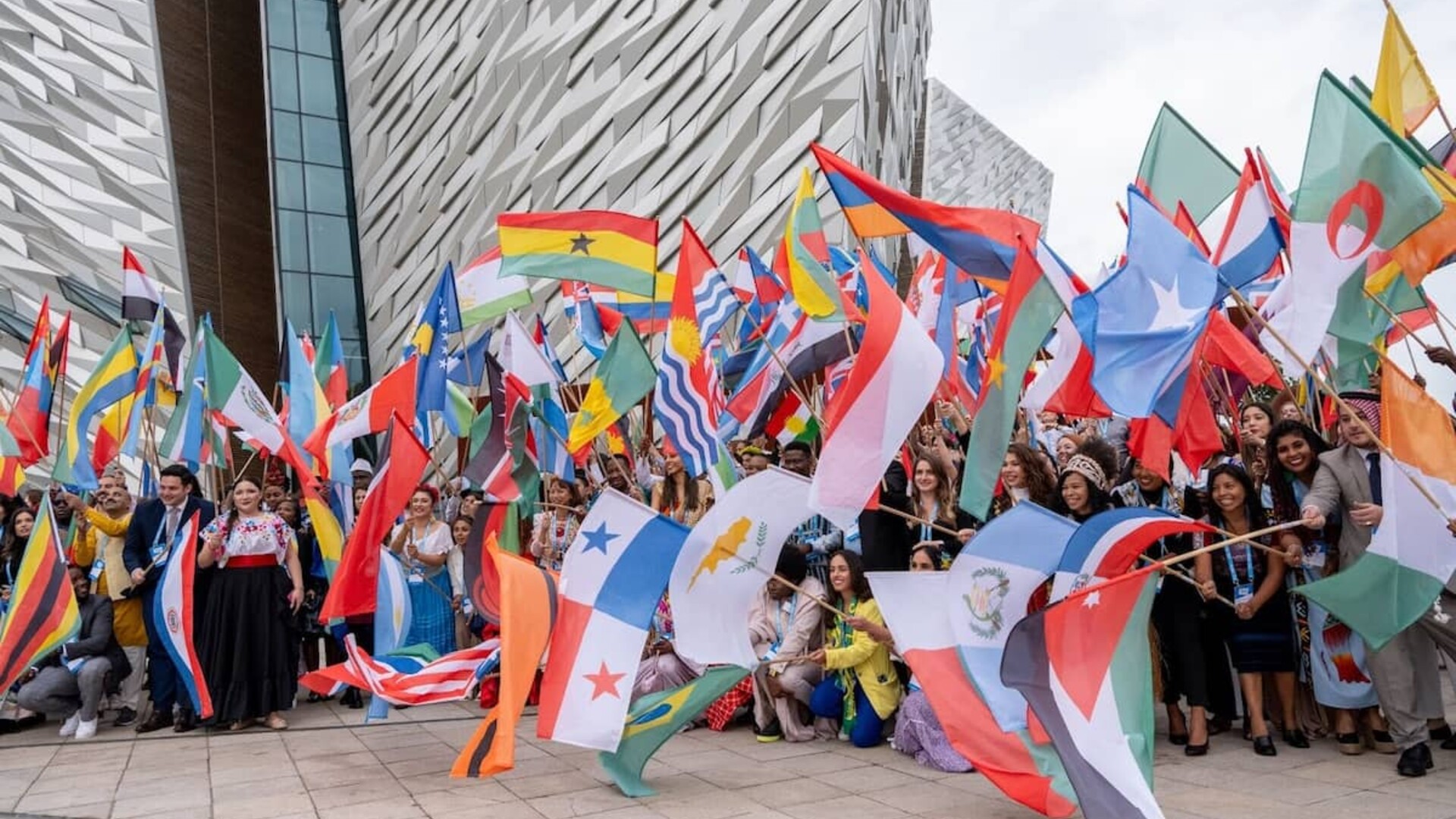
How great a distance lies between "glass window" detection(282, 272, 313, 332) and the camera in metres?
28.1

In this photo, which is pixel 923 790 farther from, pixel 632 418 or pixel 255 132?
pixel 255 132

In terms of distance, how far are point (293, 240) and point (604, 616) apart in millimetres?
26521

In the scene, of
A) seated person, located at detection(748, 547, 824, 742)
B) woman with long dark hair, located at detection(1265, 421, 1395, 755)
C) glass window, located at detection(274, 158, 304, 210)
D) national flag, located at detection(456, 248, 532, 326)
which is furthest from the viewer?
glass window, located at detection(274, 158, 304, 210)

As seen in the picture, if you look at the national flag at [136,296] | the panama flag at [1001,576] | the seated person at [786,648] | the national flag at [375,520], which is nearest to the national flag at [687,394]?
the seated person at [786,648]

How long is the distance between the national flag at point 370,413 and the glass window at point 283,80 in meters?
23.7

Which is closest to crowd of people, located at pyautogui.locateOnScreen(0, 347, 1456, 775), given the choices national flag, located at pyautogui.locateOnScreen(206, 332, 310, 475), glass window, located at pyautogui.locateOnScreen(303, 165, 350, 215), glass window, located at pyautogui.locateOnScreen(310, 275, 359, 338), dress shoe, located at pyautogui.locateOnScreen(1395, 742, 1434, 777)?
dress shoe, located at pyautogui.locateOnScreen(1395, 742, 1434, 777)

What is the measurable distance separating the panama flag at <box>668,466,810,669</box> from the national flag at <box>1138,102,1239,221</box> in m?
3.68

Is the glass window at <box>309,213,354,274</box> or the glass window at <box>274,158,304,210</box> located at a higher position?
the glass window at <box>274,158,304,210</box>

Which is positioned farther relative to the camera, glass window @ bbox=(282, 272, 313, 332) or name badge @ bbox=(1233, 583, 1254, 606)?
glass window @ bbox=(282, 272, 313, 332)

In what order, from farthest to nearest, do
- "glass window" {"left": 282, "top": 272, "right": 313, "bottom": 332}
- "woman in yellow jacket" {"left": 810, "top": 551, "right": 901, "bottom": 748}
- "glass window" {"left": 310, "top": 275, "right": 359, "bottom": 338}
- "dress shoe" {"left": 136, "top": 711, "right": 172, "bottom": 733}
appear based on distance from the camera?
"glass window" {"left": 310, "top": 275, "right": 359, "bottom": 338}
"glass window" {"left": 282, "top": 272, "right": 313, "bottom": 332}
"dress shoe" {"left": 136, "top": 711, "right": 172, "bottom": 733}
"woman in yellow jacket" {"left": 810, "top": 551, "right": 901, "bottom": 748}

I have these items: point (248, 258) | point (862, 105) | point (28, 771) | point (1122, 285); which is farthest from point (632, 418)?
point (248, 258)

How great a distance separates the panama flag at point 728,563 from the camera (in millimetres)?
5379

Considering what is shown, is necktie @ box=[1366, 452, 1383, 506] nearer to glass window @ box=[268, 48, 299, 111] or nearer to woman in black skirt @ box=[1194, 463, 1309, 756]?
woman in black skirt @ box=[1194, 463, 1309, 756]

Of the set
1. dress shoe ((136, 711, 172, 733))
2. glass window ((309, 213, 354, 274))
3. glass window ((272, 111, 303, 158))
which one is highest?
glass window ((272, 111, 303, 158))
